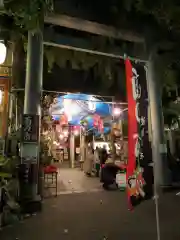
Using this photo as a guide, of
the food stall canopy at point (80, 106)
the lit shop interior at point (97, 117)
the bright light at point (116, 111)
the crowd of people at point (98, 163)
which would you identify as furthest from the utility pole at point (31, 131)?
the bright light at point (116, 111)

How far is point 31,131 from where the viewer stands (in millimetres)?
6852

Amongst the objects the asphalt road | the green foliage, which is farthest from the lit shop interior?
the green foliage

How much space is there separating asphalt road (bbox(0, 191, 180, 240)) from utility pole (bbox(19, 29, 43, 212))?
2.09ft

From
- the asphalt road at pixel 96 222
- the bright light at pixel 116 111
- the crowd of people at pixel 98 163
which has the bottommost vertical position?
the asphalt road at pixel 96 222

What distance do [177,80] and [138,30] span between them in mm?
2828

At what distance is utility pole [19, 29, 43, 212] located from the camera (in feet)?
21.8

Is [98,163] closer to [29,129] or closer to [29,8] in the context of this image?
[29,129]

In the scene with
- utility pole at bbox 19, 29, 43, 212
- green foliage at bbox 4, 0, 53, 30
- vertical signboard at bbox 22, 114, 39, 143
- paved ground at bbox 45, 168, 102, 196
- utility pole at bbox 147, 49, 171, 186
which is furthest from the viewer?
paved ground at bbox 45, 168, 102, 196

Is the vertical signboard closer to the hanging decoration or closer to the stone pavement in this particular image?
the stone pavement

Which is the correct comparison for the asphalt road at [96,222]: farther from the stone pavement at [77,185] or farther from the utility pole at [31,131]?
the stone pavement at [77,185]

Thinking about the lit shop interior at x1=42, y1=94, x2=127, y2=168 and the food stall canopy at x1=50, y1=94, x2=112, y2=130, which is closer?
the food stall canopy at x1=50, y1=94, x2=112, y2=130

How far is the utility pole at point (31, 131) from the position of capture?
6645 millimetres

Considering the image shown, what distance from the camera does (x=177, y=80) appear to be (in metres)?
10.4

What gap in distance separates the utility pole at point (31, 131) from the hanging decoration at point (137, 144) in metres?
3.66
